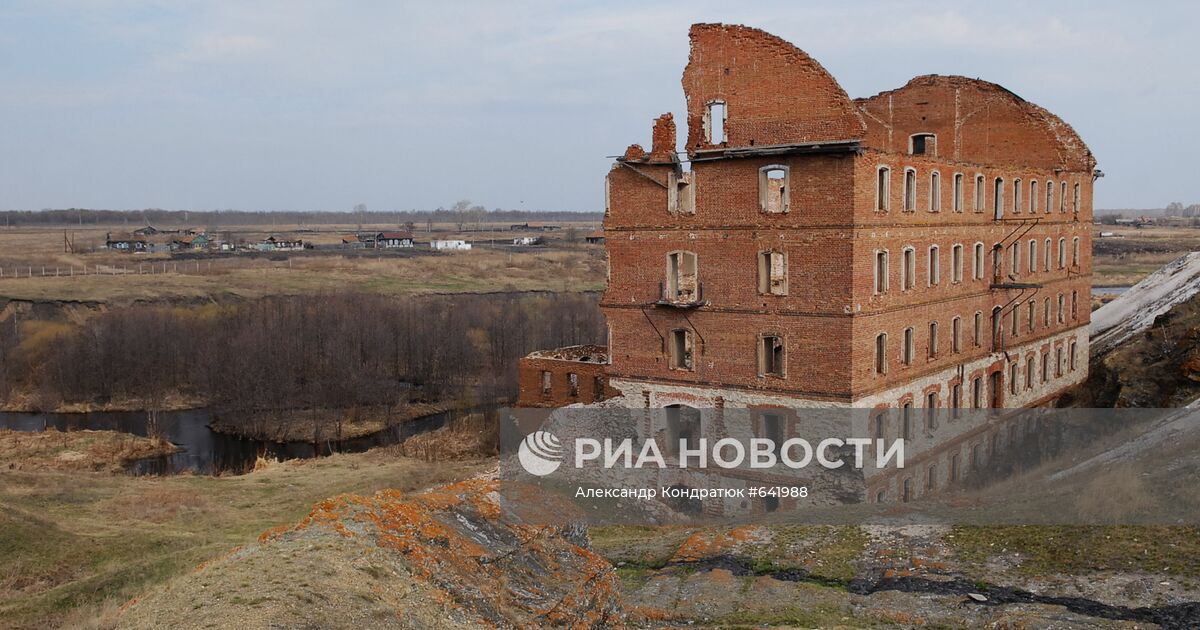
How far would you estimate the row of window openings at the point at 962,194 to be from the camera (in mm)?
27406

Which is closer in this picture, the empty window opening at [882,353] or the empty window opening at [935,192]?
the empty window opening at [882,353]

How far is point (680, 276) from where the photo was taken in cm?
2964

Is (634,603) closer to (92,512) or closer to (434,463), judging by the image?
(92,512)

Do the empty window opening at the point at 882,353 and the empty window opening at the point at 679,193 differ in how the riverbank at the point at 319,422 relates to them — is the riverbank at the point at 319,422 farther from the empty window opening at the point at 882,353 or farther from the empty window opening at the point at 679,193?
the empty window opening at the point at 882,353

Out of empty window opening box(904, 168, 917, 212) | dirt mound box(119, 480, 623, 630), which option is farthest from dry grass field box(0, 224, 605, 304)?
dirt mound box(119, 480, 623, 630)

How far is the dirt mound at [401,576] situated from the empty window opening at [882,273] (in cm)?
1636

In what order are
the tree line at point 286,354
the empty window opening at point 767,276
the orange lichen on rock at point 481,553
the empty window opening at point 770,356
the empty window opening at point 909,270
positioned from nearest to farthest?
1. the orange lichen on rock at point 481,553
2. the empty window opening at point 767,276
3. the empty window opening at point 770,356
4. the empty window opening at point 909,270
5. the tree line at point 286,354

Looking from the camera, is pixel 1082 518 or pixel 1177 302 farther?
pixel 1177 302

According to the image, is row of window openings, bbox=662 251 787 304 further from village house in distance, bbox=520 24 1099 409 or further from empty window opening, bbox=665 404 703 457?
empty window opening, bbox=665 404 703 457

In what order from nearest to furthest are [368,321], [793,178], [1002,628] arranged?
[1002,628], [793,178], [368,321]

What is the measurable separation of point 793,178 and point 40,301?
8039 cm

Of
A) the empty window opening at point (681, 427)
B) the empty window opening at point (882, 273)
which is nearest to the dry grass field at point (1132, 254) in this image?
the empty window opening at point (882, 273)

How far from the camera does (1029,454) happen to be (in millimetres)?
34500

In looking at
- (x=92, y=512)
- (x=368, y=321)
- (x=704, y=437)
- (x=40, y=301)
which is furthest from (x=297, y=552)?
(x=40, y=301)
